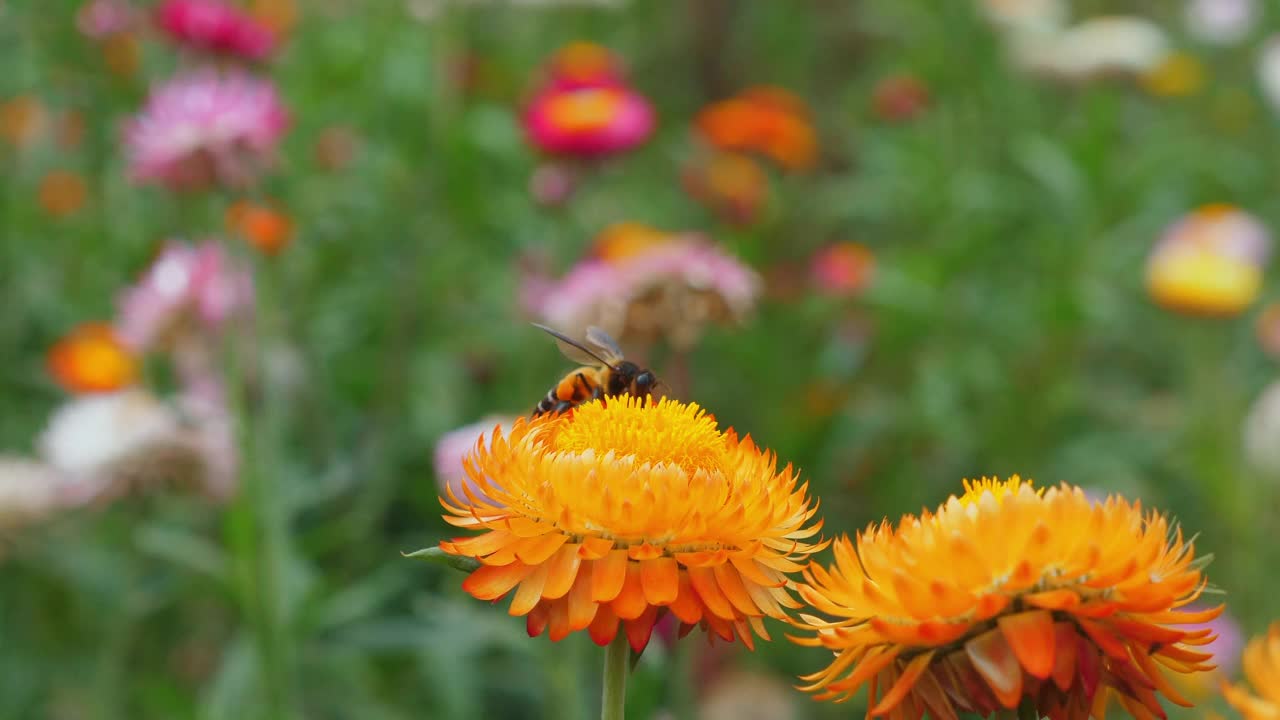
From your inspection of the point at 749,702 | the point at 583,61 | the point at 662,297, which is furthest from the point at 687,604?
the point at 583,61

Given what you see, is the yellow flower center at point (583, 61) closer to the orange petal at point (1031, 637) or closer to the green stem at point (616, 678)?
the green stem at point (616, 678)

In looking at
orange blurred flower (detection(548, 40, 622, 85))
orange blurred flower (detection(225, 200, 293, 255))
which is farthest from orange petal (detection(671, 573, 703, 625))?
orange blurred flower (detection(548, 40, 622, 85))

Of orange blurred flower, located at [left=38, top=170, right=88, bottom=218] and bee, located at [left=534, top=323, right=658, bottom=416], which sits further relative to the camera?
orange blurred flower, located at [left=38, top=170, right=88, bottom=218]

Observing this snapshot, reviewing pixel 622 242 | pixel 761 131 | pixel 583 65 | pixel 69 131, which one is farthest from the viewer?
pixel 761 131

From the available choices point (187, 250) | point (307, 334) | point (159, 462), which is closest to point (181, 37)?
point (187, 250)

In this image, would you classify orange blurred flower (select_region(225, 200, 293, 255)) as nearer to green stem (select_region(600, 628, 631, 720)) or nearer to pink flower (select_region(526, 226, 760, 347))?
pink flower (select_region(526, 226, 760, 347))

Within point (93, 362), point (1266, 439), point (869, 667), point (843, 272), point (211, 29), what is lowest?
point (1266, 439)

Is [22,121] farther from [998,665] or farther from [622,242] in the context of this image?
[998,665]
